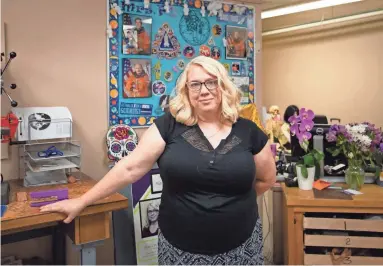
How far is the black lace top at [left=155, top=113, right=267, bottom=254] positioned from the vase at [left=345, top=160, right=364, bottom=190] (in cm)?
104

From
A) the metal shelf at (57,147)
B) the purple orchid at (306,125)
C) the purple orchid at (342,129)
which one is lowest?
the metal shelf at (57,147)

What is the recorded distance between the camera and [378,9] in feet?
14.8

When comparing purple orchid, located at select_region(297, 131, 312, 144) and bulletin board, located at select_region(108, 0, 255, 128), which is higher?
bulletin board, located at select_region(108, 0, 255, 128)

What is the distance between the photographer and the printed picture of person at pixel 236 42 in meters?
2.96

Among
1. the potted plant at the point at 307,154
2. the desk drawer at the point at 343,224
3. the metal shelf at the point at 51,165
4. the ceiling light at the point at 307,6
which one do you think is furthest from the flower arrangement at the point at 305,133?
the ceiling light at the point at 307,6

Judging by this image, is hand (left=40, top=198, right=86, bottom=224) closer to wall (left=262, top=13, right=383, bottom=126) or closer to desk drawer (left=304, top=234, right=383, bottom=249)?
desk drawer (left=304, top=234, right=383, bottom=249)

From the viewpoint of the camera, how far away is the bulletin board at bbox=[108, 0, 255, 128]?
2.49 metres

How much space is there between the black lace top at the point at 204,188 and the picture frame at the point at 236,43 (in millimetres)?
1549

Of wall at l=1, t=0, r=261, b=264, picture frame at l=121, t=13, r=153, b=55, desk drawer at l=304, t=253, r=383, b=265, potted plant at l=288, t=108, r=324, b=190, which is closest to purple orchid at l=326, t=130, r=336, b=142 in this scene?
potted plant at l=288, t=108, r=324, b=190

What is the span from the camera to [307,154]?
241cm

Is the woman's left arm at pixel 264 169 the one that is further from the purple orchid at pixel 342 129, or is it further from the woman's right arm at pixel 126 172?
Result: the purple orchid at pixel 342 129

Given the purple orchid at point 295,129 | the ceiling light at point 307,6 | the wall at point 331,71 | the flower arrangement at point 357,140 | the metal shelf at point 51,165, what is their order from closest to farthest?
the metal shelf at point 51,165, the flower arrangement at point 357,140, the purple orchid at point 295,129, the ceiling light at point 307,6, the wall at point 331,71

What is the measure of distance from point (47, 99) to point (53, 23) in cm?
47

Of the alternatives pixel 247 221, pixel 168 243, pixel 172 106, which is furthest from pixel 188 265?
pixel 172 106
